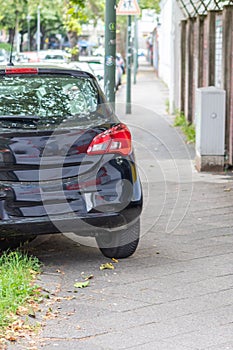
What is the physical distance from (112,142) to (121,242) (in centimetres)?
86

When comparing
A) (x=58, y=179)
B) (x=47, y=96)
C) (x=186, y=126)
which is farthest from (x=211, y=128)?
(x=186, y=126)

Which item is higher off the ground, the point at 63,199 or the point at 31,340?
the point at 63,199

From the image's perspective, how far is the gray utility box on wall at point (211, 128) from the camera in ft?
39.5

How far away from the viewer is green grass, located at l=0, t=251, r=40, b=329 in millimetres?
5629

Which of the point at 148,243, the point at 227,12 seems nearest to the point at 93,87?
the point at 148,243

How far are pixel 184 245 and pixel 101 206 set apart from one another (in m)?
1.35

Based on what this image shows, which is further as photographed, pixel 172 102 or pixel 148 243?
pixel 172 102

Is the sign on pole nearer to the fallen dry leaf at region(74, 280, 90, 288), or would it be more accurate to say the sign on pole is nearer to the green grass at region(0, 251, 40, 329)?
the green grass at region(0, 251, 40, 329)

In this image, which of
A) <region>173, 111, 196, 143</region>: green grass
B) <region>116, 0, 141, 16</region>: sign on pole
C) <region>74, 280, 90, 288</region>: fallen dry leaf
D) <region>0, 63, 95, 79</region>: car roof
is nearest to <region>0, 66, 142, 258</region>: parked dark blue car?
<region>0, 63, 95, 79</region>: car roof

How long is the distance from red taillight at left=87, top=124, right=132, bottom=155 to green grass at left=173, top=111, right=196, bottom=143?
9125 millimetres

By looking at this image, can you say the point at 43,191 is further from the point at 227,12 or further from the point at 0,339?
the point at 227,12

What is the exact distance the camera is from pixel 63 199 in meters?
6.71

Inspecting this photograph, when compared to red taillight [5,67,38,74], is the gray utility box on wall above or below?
below

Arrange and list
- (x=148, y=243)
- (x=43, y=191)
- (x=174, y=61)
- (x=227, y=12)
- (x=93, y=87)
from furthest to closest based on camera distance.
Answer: (x=174, y=61) < (x=227, y=12) < (x=148, y=243) < (x=93, y=87) < (x=43, y=191)
